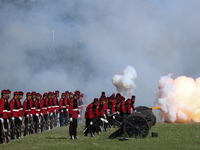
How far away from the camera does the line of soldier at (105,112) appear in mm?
18547

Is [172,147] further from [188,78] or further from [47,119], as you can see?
[188,78]

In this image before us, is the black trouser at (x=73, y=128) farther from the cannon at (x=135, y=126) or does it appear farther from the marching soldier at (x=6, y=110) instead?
the marching soldier at (x=6, y=110)

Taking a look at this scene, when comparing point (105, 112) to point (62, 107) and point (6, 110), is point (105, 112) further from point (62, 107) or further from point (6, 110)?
point (6, 110)

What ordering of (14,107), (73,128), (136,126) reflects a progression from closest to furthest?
(136,126) < (73,128) < (14,107)

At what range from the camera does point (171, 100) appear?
3030cm

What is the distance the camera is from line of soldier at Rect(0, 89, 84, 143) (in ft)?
53.4

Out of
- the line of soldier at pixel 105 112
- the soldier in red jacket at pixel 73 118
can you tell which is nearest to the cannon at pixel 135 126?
the line of soldier at pixel 105 112

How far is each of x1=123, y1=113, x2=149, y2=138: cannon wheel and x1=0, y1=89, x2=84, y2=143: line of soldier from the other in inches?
108

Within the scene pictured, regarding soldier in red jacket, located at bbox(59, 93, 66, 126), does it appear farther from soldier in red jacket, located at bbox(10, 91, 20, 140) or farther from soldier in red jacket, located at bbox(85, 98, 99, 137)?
soldier in red jacket, located at bbox(10, 91, 20, 140)

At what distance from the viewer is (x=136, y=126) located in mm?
16172

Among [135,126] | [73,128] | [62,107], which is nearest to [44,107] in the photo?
[62,107]

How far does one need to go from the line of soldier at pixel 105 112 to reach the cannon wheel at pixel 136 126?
2.46 metres

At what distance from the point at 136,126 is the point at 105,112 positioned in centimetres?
722

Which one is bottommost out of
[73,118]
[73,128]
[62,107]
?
[73,128]
